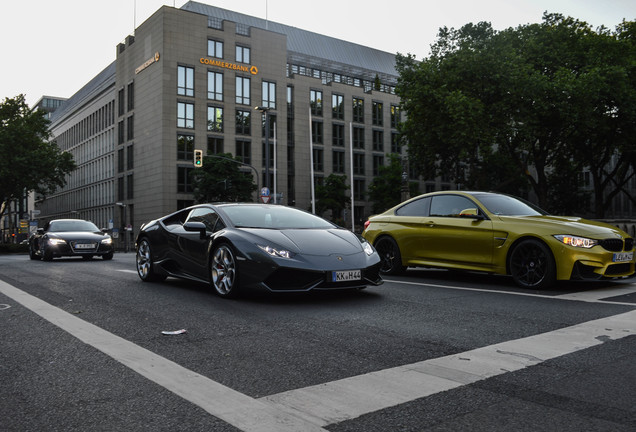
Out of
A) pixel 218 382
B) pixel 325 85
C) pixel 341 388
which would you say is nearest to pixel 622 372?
pixel 341 388

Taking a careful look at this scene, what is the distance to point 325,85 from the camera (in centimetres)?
6650

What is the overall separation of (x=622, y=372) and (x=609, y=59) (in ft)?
105

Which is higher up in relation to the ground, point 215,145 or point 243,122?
point 243,122

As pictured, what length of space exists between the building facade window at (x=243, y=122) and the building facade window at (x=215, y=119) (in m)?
1.85

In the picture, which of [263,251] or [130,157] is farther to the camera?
[130,157]

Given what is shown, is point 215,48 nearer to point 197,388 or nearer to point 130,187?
point 130,187

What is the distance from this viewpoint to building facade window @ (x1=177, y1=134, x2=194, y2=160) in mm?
55875

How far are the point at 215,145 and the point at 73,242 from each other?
42971 millimetres

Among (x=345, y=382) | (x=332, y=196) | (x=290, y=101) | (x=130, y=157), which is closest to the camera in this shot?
(x=345, y=382)

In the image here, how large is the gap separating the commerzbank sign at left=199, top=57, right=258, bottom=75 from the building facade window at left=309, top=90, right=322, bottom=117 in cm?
757

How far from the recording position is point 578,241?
24.1 feet

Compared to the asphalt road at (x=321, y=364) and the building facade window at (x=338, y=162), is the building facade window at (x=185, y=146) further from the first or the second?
the asphalt road at (x=321, y=364)

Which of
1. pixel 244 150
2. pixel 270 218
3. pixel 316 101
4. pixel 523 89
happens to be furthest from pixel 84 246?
pixel 316 101

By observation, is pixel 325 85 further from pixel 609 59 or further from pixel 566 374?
pixel 566 374
